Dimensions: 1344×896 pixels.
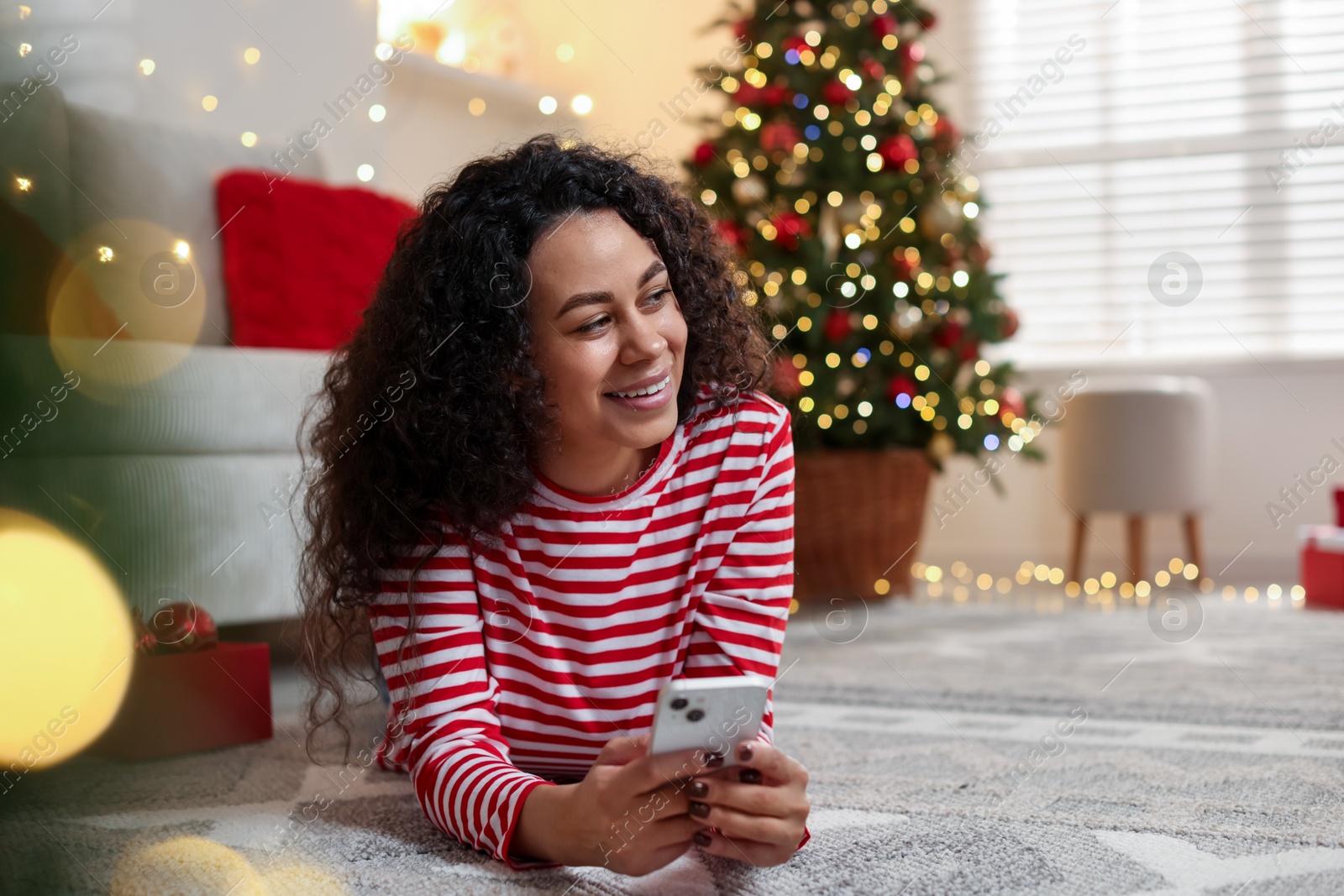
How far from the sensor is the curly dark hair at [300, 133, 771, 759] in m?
0.93

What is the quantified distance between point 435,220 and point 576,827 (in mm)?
517

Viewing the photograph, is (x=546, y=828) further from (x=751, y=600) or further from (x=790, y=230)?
(x=790, y=230)

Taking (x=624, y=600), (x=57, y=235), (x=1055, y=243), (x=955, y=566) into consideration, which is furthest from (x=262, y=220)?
(x=1055, y=243)

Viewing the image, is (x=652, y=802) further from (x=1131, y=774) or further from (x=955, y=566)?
(x=955, y=566)

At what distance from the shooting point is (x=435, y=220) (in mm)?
978

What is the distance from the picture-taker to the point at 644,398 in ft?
2.99

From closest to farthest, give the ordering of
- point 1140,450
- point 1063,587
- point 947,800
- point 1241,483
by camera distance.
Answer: point 947,800 < point 1140,450 < point 1063,587 < point 1241,483

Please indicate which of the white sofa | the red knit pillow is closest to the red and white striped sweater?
the white sofa

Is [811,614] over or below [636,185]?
below

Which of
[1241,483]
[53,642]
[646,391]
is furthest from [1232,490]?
[53,642]

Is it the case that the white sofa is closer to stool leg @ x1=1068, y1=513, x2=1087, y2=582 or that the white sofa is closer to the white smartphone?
the white smartphone

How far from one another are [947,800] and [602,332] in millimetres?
528

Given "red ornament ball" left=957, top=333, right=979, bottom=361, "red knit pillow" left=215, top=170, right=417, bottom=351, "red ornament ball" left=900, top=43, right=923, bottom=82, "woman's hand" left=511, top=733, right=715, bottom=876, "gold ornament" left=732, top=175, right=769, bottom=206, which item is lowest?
"woman's hand" left=511, top=733, right=715, bottom=876

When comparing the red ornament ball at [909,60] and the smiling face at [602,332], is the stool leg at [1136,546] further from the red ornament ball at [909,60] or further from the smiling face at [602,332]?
the smiling face at [602,332]
